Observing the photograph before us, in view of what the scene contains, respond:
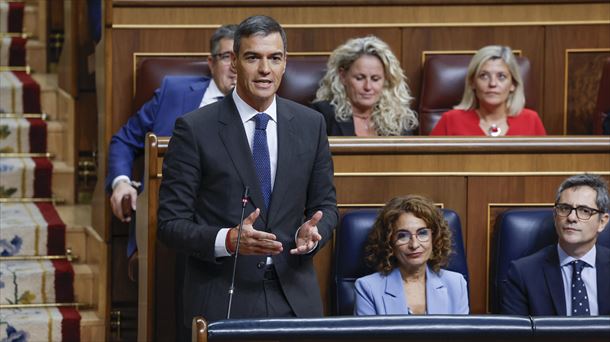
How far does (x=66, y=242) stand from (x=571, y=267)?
1.30 meters

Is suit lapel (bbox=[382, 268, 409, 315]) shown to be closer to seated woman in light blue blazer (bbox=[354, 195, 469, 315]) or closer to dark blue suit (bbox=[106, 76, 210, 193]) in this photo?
seated woman in light blue blazer (bbox=[354, 195, 469, 315])

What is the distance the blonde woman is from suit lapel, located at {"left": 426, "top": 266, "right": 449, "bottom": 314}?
684 millimetres

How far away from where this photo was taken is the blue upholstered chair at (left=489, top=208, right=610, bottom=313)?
2355mm

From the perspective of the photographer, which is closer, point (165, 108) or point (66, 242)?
point (165, 108)

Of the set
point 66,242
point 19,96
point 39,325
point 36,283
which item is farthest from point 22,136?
point 39,325

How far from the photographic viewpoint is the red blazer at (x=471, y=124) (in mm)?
2865

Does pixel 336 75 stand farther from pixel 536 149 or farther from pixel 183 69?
pixel 536 149

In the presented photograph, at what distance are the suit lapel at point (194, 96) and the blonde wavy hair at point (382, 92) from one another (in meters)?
0.31

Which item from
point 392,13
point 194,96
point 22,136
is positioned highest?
point 392,13

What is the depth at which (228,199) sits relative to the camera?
195cm

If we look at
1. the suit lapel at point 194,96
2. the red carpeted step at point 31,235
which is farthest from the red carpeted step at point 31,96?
the suit lapel at point 194,96

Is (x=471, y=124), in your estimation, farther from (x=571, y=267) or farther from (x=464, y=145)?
(x=571, y=267)

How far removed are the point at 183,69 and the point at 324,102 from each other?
12.8 inches

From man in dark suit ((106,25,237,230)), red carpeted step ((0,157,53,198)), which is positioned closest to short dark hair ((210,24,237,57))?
man in dark suit ((106,25,237,230))
